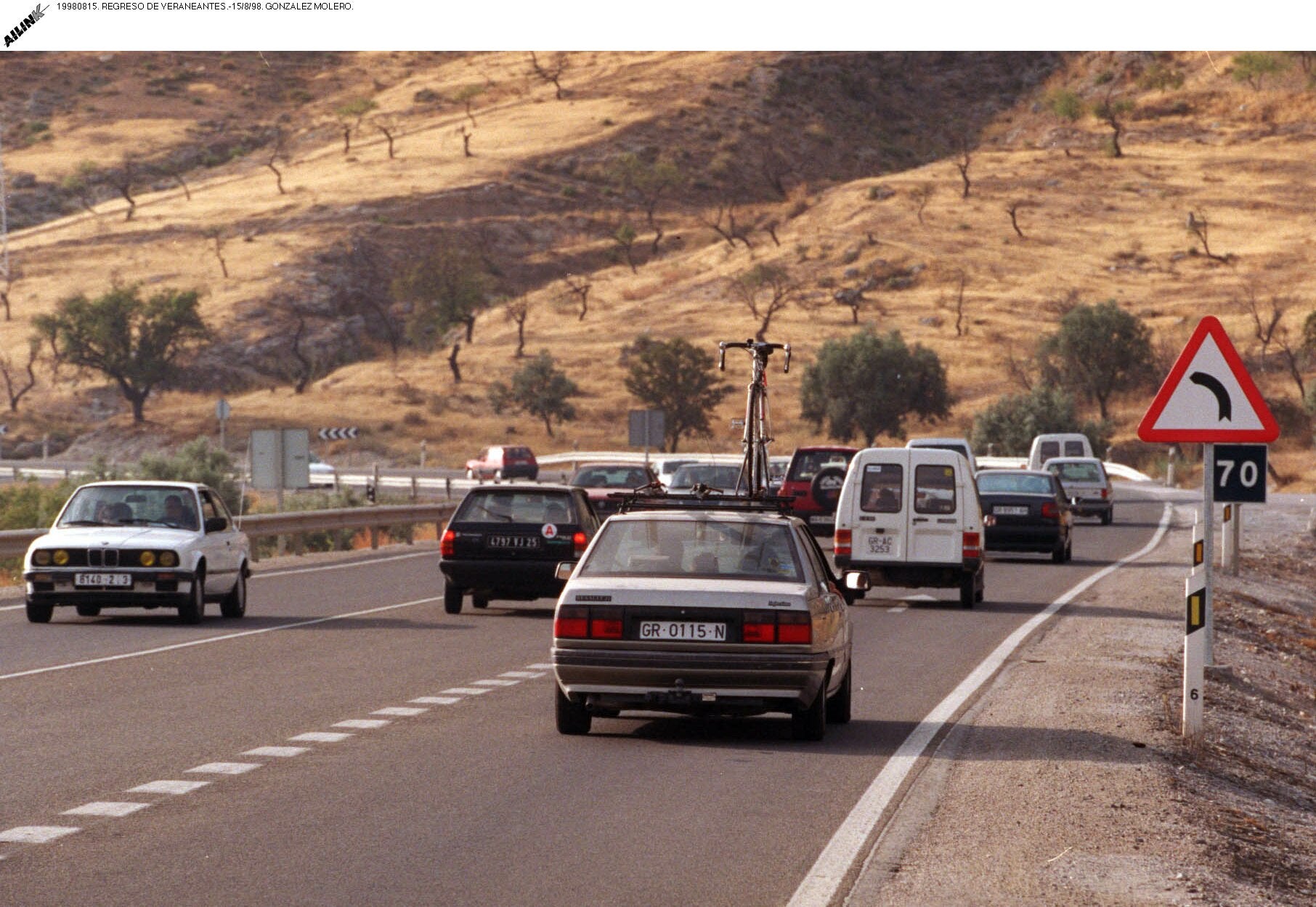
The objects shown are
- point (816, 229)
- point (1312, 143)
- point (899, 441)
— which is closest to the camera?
point (899, 441)

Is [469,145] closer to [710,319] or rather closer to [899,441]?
[710,319]

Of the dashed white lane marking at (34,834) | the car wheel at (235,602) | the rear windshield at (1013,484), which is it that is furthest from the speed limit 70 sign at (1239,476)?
the rear windshield at (1013,484)

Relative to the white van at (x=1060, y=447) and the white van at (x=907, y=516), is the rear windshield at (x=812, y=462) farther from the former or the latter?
the white van at (x=1060, y=447)

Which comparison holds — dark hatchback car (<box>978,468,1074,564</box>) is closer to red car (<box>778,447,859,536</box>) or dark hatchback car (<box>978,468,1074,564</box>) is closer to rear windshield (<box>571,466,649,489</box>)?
red car (<box>778,447,859,536</box>)

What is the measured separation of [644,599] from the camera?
11.3 metres

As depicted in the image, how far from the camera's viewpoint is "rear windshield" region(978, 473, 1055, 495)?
32688mm

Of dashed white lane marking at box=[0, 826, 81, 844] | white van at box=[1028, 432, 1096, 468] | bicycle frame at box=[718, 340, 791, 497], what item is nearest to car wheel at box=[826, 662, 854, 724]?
dashed white lane marking at box=[0, 826, 81, 844]

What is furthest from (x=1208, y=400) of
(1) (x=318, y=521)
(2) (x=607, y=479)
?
(2) (x=607, y=479)

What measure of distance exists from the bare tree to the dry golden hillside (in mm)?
1007

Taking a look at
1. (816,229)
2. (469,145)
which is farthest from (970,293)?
(469,145)

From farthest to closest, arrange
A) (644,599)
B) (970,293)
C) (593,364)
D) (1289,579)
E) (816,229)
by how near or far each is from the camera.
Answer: (816,229) → (970,293) → (593,364) → (1289,579) → (644,599)

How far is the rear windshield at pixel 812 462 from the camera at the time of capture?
3725 centimetres

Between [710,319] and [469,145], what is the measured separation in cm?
5160

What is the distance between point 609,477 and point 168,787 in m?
29.4
